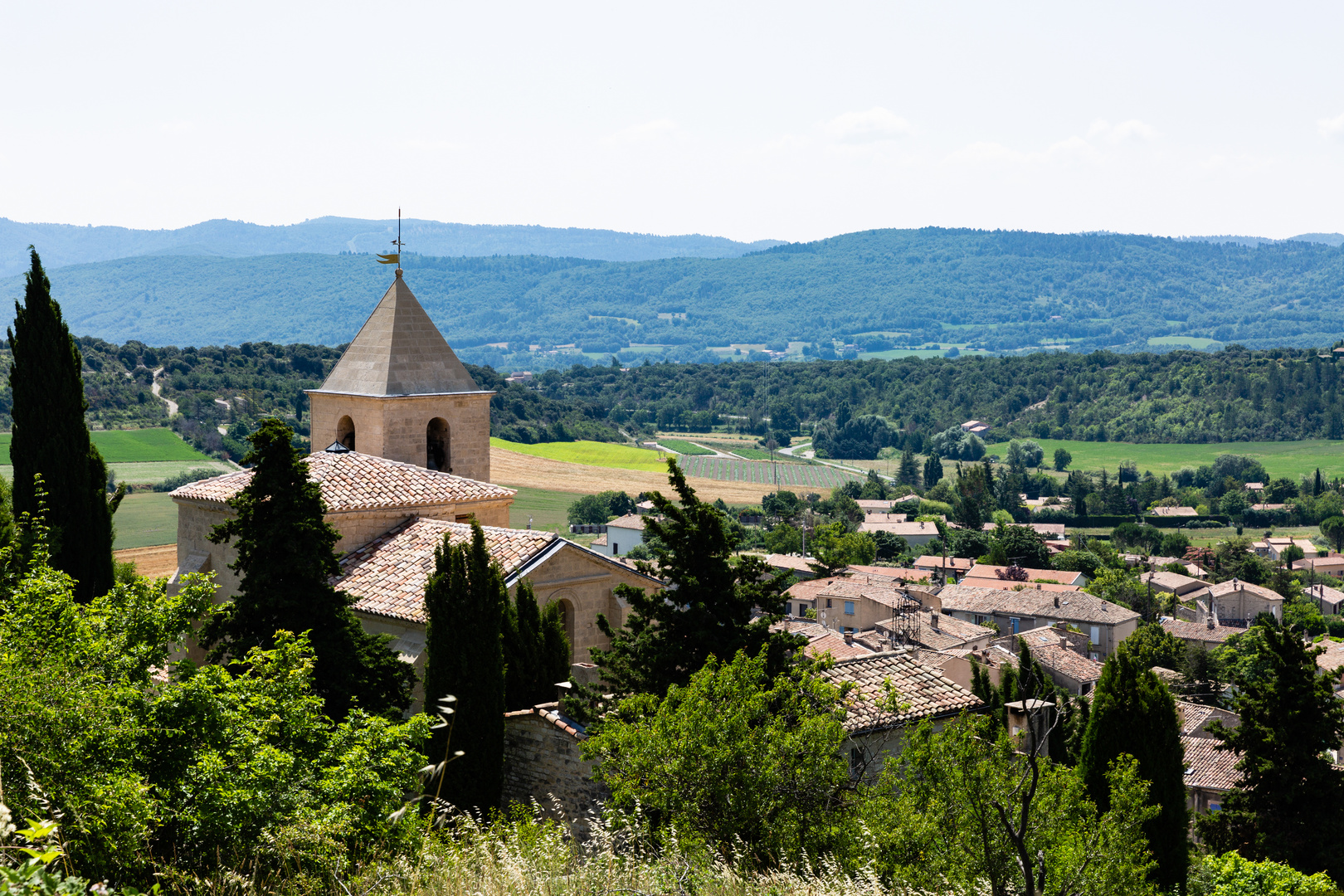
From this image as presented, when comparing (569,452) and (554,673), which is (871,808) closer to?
(554,673)

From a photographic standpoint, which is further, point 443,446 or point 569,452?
point 569,452

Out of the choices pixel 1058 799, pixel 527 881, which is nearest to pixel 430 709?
pixel 527 881

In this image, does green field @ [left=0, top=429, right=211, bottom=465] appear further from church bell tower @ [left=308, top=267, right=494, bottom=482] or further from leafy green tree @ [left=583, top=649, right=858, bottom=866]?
leafy green tree @ [left=583, top=649, right=858, bottom=866]

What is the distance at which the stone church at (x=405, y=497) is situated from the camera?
55.0 ft

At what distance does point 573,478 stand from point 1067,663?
6029 cm

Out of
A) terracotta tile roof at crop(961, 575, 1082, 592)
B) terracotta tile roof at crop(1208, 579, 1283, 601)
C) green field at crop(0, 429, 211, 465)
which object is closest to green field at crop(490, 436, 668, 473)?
green field at crop(0, 429, 211, 465)

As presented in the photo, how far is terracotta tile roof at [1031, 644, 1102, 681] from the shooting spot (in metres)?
52.7

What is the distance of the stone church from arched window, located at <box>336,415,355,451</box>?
2cm

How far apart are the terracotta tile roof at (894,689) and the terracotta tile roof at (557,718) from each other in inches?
113

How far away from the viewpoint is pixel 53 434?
1748cm

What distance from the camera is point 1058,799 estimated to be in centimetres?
1346

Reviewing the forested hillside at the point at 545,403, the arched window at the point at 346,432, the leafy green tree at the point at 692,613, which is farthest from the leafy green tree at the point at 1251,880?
the forested hillside at the point at 545,403

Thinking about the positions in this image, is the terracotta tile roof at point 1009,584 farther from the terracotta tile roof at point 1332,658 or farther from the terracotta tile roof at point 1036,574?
the terracotta tile roof at point 1332,658

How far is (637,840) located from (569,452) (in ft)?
371
